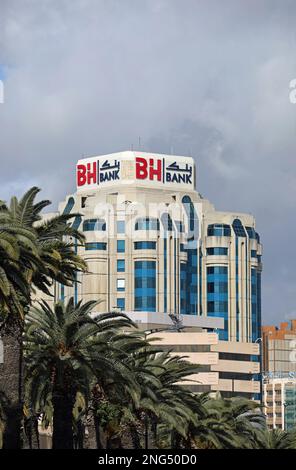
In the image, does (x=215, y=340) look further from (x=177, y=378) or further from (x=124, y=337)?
(x=124, y=337)

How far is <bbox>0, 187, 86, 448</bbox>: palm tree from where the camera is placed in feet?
207

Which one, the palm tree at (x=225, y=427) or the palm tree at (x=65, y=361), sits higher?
the palm tree at (x=65, y=361)

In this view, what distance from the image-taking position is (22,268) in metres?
64.5

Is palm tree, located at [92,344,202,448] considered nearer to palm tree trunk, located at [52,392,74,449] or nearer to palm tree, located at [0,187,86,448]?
palm tree trunk, located at [52,392,74,449]

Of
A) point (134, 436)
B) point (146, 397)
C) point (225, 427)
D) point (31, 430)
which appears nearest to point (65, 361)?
point (146, 397)

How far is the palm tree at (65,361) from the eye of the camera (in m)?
71.9

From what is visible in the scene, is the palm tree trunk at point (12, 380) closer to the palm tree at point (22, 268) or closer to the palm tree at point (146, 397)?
the palm tree at point (22, 268)

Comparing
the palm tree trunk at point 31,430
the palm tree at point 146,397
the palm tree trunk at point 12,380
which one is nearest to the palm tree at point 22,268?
the palm tree trunk at point 12,380

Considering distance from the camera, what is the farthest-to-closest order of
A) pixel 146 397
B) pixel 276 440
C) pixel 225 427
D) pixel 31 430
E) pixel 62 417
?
1. pixel 276 440
2. pixel 225 427
3. pixel 146 397
4. pixel 31 430
5. pixel 62 417

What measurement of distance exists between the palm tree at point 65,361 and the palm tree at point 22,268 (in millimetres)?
2636

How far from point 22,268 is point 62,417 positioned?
11.6 meters

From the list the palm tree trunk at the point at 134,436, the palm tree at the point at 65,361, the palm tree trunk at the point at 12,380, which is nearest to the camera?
the palm tree trunk at the point at 12,380

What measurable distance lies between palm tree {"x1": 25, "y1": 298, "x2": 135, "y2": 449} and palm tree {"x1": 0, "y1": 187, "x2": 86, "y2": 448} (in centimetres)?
264

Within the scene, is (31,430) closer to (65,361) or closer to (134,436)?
(134,436)
